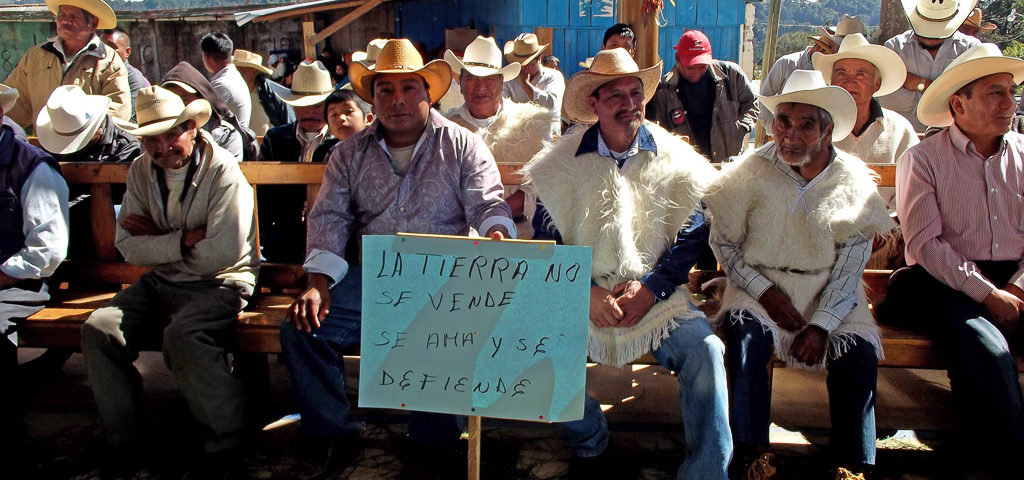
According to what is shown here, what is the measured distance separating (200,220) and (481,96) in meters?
2.15

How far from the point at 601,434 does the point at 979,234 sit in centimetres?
193

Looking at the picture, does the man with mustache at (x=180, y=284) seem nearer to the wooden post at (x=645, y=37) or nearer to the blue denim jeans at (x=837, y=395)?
the blue denim jeans at (x=837, y=395)

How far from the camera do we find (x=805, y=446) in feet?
11.1

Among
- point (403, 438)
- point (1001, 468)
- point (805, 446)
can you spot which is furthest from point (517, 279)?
point (1001, 468)

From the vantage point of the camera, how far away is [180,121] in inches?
136

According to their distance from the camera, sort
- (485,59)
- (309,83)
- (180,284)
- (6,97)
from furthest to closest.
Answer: (485,59), (309,83), (6,97), (180,284)

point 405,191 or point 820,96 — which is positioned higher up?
point 820,96

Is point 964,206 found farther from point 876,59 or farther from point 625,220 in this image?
point 625,220

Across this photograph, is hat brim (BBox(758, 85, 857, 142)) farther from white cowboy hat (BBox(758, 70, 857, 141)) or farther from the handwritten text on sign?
the handwritten text on sign

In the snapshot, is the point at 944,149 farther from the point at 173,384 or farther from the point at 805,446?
the point at 173,384

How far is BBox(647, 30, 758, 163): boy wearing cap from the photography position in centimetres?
548

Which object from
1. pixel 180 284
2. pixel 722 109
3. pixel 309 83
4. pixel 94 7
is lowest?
pixel 180 284

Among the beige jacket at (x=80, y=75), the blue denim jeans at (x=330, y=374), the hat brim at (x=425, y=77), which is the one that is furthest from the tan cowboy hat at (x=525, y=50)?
the blue denim jeans at (x=330, y=374)

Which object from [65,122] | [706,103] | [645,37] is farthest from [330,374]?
[706,103]
